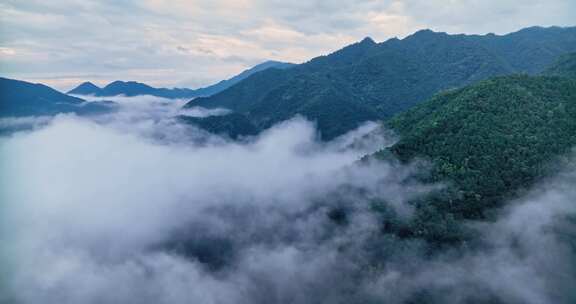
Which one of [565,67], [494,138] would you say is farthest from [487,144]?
[565,67]

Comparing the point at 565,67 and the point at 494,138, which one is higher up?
the point at 565,67

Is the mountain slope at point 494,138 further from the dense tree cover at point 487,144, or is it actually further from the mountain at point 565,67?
the mountain at point 565,67

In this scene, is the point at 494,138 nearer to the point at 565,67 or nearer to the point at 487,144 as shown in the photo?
the point at 487,144

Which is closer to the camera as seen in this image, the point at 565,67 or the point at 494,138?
the point at 494,138

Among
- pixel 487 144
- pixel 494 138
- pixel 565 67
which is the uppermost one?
pixel 565 67

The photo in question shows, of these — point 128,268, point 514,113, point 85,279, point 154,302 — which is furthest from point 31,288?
point 514,113

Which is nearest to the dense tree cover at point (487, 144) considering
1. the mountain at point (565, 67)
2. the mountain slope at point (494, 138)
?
the mountain slope at point (494, 138)
